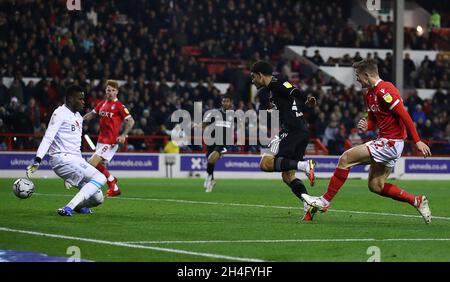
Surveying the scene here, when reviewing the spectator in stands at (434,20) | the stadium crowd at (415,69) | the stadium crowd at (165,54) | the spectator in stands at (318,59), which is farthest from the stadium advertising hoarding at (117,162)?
the spectator in stands at (434,20)

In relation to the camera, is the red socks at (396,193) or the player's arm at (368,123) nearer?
the red socks at (396,193)

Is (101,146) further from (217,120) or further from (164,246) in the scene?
(164,246)

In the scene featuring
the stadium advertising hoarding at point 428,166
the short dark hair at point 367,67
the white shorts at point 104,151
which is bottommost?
the stadium advertising hoarding at point 428,166

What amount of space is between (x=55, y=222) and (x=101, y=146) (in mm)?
7086

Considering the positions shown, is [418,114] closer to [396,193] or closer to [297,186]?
[297,186]

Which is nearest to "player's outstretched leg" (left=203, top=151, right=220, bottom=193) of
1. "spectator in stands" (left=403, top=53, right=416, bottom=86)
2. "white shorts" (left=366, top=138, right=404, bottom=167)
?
"white shorts" (left=366, top=138, right=404, bottom=167)

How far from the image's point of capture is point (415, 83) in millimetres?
40969

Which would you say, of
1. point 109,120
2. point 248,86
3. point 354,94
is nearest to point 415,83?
point 354,94

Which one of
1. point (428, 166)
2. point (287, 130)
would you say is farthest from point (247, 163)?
point (287, 130)

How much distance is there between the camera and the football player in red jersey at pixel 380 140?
1414 cm

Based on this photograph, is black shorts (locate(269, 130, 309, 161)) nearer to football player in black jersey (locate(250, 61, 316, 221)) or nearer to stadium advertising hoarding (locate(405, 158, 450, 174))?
football player in black jersey (locate(250, 61, 316, 221))

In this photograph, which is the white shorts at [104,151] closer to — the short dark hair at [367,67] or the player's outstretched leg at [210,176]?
the player's outstretched leg at [210,176]

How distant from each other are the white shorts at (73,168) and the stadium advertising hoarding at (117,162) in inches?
629
